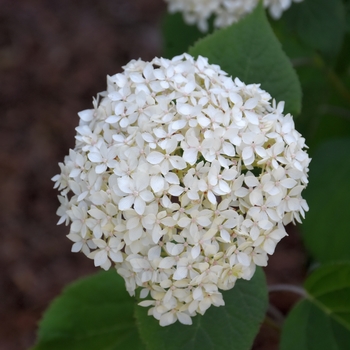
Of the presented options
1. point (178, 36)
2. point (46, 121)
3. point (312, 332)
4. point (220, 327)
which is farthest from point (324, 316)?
point (46, 121)

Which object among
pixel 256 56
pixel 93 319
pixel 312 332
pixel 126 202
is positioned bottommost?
pixel 312 332

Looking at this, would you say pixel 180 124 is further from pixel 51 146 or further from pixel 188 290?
pixel 51 146

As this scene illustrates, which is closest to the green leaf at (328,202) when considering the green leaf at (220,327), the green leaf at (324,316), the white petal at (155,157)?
the green leaf at (324,316)

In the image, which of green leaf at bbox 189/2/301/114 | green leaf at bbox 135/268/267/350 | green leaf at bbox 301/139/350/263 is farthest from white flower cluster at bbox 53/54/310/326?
green leaf at bbox 301/139/350/263

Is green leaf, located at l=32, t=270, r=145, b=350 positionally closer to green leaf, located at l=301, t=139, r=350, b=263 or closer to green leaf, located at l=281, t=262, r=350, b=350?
green leaf, located at l=281, t=262, r=350, b=350

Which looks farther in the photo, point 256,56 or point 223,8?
point 223,8

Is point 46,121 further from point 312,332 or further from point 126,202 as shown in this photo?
point 126,202

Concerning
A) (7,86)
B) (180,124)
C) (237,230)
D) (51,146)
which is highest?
(7,86)

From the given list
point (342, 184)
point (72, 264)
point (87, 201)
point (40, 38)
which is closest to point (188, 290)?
point (87, 201)
